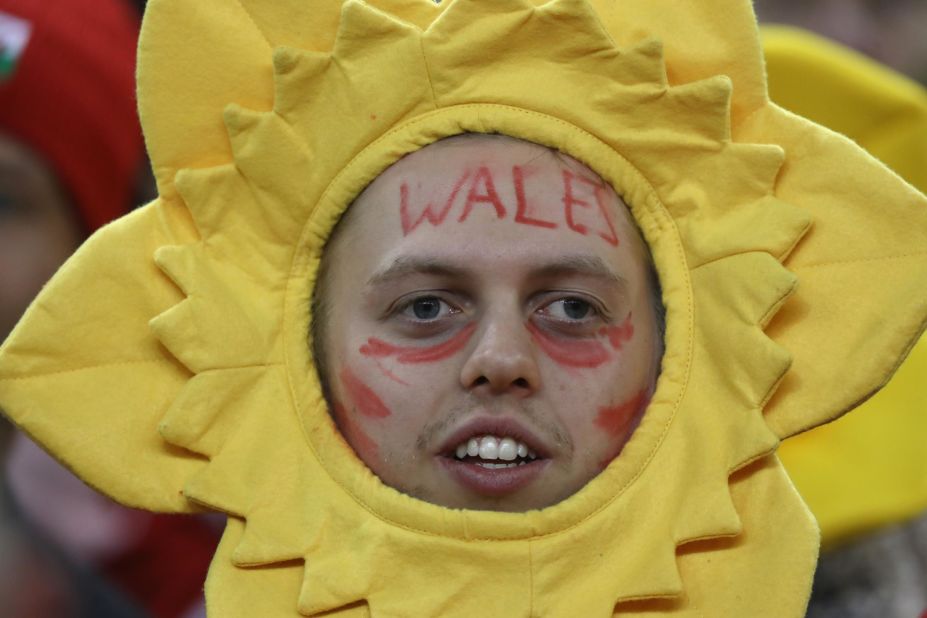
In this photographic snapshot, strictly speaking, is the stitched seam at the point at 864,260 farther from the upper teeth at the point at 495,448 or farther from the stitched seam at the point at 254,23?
the stitched seam at the point at 254,23

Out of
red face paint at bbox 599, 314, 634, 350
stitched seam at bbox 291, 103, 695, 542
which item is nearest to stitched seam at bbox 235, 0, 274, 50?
stitched seam at bbox 291, 103, 695, 542

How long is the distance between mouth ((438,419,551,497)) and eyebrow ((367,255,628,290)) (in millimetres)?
178

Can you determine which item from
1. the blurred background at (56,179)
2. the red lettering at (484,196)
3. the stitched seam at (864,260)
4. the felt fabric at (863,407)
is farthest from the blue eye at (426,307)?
the blurred background at (56,179)

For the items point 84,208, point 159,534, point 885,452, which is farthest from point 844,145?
point 159,534

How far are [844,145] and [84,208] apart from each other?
4.58 feet

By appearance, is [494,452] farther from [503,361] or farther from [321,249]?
[321,249]

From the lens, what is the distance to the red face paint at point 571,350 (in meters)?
1.58

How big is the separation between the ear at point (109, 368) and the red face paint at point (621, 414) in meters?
0.50

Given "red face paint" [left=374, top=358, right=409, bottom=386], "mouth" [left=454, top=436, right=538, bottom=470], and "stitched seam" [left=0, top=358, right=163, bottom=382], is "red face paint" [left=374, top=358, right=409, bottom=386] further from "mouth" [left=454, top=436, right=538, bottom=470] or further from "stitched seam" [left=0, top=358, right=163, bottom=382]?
"stitched seam" [left=0, top=358, right=163, bottom=382]

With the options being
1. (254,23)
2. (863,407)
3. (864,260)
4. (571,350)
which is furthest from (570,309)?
(863,407)

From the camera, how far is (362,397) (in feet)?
5.24

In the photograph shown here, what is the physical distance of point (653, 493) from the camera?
63.3 inches

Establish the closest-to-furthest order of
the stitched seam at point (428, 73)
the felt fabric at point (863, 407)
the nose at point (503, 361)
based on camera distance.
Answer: the nose at point (503, 361) → the stitched seam at point (428, 73) → the felt fabric at point (863, 407)

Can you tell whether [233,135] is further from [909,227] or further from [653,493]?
[909,227]
